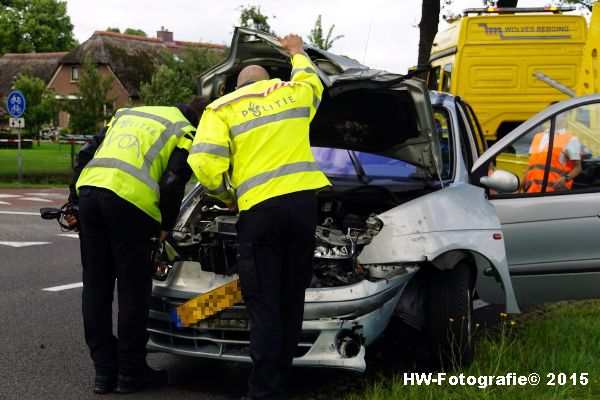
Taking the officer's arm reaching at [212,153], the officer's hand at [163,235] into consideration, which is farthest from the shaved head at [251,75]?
the officer's hand at [163,235]

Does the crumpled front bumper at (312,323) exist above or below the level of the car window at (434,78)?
below

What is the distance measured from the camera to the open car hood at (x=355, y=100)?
5.01 meters

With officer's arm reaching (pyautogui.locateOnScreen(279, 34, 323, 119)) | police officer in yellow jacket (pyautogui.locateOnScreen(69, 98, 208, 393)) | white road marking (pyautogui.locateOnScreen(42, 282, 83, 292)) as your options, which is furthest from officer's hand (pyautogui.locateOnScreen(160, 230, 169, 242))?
white road marking (pyautogui.locateOnScreen(42, 282, 83, 292))

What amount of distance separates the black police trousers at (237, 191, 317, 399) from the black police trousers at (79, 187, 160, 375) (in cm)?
75

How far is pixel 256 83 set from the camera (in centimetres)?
431

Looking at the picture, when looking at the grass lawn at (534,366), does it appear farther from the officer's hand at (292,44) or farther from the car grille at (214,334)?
the officer's hand at (292,44)

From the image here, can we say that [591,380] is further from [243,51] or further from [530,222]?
[243,51]

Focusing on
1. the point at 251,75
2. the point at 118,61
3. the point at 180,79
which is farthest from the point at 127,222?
the point at 118,61

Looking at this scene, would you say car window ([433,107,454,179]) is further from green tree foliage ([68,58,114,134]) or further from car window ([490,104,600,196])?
green tree foliage ([68,58,114,134])

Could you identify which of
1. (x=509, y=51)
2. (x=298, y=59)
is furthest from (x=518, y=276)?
(x=509, y=51)

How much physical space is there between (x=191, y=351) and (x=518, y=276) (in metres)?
2.28

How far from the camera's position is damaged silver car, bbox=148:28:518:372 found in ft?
14.8

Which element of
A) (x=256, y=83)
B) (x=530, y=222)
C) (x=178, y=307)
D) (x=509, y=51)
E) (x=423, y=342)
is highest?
(x=509, y=51)

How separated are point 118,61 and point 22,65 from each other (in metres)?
15.1
